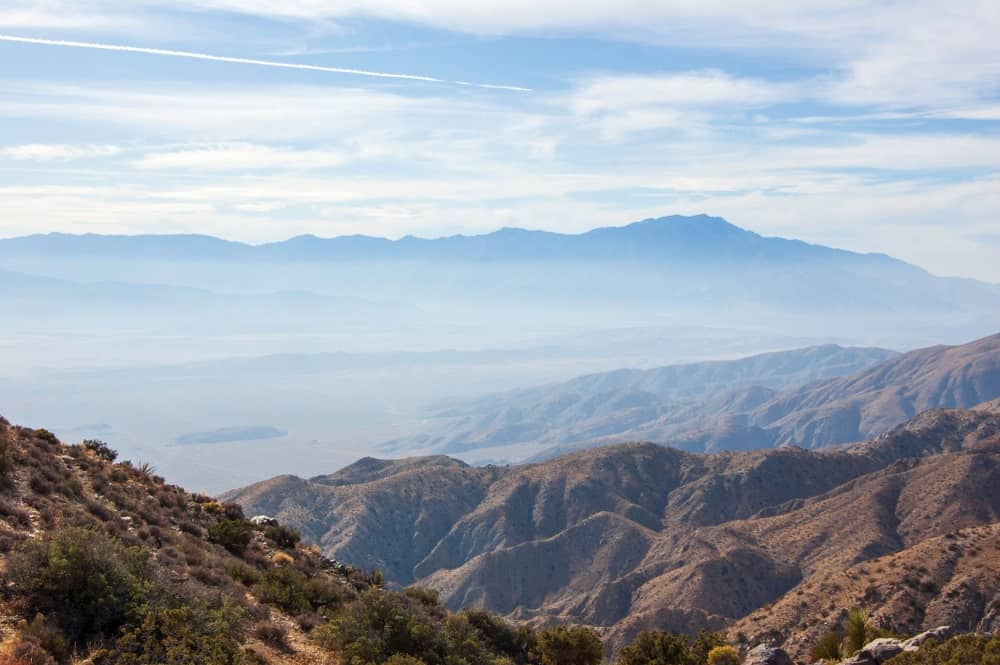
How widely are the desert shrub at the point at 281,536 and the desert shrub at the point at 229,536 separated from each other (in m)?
2.11

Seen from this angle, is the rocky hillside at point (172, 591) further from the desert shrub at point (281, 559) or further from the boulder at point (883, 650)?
the boulder at point (883, 650)

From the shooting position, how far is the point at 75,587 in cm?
1317

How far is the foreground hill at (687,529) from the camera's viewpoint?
130 ft

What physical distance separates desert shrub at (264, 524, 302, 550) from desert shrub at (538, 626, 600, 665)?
754cm

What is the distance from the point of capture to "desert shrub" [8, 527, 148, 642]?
12898 mm

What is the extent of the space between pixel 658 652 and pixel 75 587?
14304 mm

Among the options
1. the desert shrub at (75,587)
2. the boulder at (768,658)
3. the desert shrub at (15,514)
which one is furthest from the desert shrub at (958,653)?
the desert shrub at (15,514)

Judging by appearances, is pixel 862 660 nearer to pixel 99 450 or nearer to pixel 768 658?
pixel 768 658

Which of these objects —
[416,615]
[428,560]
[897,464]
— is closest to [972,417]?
[897,464]

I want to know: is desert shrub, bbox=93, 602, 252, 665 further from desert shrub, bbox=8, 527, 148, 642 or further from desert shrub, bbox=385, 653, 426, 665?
desert shrub, bbox=385, 653, 426, 665

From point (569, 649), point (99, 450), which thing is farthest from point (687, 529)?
point (99, 450)

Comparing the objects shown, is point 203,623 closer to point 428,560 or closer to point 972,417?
point 428,560

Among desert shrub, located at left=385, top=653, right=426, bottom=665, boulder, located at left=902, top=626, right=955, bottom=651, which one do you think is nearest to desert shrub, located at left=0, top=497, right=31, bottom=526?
desert shrub, located at left=385, top=653, right=426, bottom=665

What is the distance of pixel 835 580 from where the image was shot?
3981 cm
